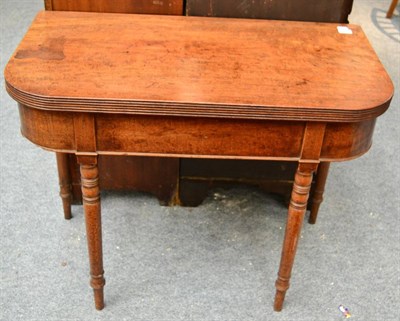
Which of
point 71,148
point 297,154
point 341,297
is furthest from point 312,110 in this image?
point 341,297

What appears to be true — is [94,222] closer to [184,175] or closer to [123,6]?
[184,175]

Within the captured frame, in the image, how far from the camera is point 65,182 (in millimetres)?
1904

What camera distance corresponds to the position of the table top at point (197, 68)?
1.26m

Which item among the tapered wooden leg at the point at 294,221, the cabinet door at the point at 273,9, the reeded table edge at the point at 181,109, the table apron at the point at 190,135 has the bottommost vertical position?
the tapered wooden leg at the point at 294,221

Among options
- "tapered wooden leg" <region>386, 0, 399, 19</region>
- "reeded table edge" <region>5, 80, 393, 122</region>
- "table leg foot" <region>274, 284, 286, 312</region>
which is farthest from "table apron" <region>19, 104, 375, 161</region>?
"tapered wooden leg" <region>386, 0, 399, 19</region>

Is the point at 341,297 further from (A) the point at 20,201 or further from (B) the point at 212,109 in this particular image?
(A) the point at 20,201

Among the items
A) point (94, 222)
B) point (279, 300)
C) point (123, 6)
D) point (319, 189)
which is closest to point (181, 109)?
point (94, 222)

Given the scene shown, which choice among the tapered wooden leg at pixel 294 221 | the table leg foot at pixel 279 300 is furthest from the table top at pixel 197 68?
the table leg foot at pixel 279 300

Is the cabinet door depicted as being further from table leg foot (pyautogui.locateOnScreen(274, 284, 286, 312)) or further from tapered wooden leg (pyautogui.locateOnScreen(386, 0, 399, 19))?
tapered wooden leg (pyautogui.locateOnScreen(386, 0, 399, 19))

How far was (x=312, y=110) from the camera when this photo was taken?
1.26 m

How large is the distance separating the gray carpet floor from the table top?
68 centimetres

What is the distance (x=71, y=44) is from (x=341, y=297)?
1.09m

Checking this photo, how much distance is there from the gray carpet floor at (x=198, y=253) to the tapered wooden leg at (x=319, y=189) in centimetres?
5

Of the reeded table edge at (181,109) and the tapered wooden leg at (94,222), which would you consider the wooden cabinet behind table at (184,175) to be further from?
the reeded table edge at (181,109)
